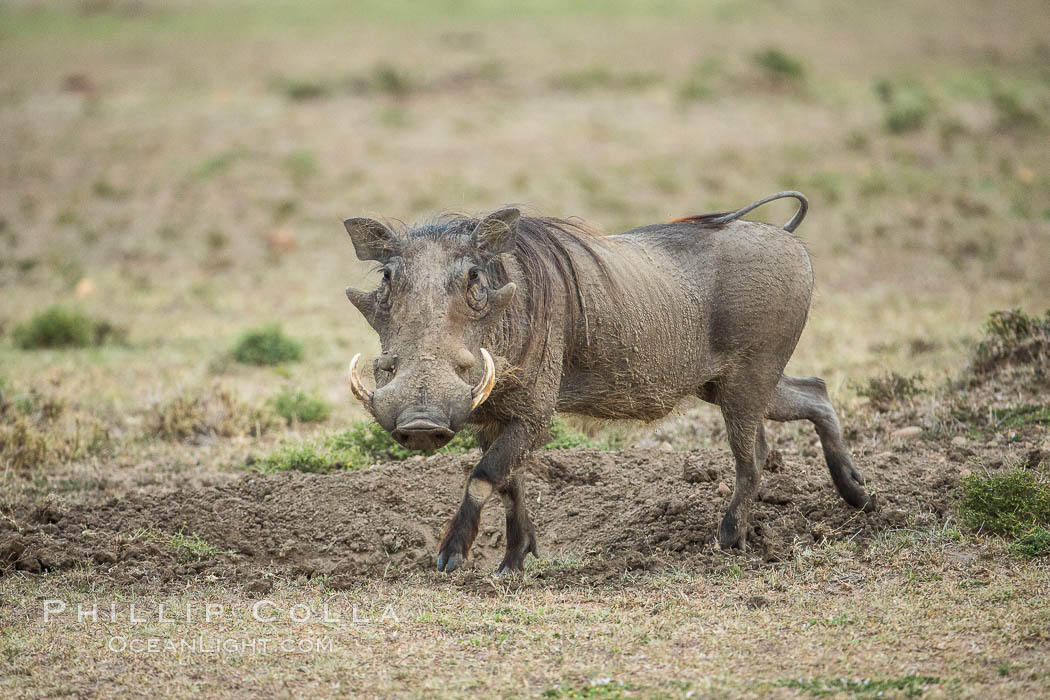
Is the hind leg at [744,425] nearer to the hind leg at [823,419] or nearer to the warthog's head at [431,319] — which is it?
the hind leg at [823,419]

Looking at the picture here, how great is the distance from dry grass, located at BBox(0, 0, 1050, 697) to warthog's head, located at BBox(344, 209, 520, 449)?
759 millimetres

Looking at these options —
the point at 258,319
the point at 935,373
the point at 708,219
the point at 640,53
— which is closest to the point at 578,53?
the point at 640,53

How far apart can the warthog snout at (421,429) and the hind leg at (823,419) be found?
78.8 inches

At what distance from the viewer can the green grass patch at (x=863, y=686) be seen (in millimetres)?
3260

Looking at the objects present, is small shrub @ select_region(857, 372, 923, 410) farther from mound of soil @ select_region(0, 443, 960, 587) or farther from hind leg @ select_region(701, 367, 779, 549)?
hind leg @ select_region(701, 367, 779, 549)

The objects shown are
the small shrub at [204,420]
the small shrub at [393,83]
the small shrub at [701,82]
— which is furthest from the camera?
the small shrub at [393,83]

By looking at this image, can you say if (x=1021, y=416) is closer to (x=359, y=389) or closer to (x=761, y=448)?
(x=761, y=448)

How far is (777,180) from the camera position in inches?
600

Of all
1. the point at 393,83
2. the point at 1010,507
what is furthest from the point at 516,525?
the point at 393,83

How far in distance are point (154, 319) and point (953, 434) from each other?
777 cm

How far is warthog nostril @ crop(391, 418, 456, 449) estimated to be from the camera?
3793 millimetres

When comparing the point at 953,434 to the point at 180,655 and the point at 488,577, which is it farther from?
the point at 180,655

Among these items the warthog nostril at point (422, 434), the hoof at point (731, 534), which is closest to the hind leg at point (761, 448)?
the hoof at point (731, 534)

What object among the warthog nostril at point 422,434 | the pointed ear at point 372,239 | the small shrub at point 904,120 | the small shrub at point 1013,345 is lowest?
the small shrub at point 1013,345
